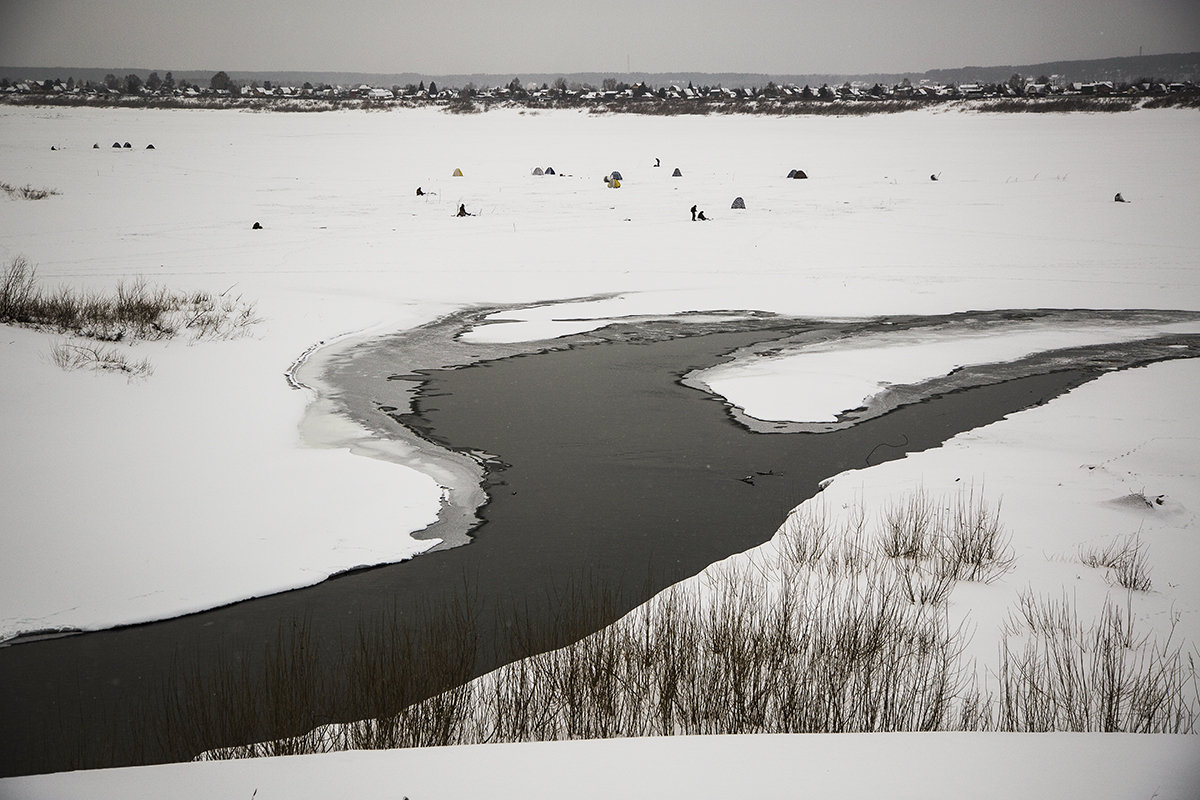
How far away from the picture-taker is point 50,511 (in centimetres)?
754

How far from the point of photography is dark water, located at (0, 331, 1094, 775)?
5.18 meters

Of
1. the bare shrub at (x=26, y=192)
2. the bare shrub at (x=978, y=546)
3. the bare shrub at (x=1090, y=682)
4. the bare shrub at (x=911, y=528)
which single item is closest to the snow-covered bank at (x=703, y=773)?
the bare shrub at (x=1090, y=682)

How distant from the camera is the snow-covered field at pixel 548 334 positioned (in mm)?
6184

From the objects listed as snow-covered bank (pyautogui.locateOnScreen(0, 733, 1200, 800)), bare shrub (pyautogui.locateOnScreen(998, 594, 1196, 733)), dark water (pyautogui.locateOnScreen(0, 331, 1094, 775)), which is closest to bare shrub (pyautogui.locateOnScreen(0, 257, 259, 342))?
dark water (pyautogui.locateOnScreen(0, 331, 1094, 775))

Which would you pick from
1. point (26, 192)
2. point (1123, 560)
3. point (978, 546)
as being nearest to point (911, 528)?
point (978, 546)

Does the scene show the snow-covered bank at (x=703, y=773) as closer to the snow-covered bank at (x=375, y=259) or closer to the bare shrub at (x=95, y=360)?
the snow-covered bank at (x=375, y=259)

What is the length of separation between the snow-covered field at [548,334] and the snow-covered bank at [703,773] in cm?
2

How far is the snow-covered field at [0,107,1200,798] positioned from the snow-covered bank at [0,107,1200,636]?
0.19 ft

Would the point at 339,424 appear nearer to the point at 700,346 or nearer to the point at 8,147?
the point at 700,346

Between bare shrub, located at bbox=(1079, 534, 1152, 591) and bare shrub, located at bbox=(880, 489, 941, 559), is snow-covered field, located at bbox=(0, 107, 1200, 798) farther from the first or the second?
bare shrub, located at bbox=(880, 489, 941, 559)

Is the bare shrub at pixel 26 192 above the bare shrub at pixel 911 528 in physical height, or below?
above

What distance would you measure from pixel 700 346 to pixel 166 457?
8099 millimetres

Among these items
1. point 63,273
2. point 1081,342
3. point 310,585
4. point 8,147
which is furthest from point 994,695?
point 8,147

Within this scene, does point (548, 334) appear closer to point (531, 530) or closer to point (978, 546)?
point (531, 530)
